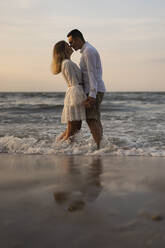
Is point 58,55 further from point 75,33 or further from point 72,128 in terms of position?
point 72,128

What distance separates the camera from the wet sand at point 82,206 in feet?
5.22

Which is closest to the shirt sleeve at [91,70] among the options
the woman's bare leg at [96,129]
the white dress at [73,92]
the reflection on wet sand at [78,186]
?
the white dress at [73,92]

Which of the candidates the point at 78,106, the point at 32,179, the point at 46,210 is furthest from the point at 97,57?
the point at 46,210

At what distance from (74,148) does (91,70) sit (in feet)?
4.23

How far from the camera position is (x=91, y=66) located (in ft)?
13.7

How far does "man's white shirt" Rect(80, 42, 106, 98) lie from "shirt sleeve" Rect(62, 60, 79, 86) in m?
0.19

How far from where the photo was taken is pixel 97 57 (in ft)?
14.1

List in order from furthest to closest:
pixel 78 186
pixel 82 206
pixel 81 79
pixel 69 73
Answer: pixel 81 79, pixel 69 73, pixel 78 186, pixel 82 206

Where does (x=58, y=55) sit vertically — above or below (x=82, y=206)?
above

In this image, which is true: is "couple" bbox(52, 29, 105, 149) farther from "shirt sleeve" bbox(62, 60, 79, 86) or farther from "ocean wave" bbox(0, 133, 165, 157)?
"ocean wave" bbox(0, 133, 165, 157)

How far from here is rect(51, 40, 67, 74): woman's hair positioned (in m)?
4.30

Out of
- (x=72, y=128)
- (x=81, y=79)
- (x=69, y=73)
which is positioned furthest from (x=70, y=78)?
(x=72, y=128)

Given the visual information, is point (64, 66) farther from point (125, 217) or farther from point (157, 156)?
point (125, 217)

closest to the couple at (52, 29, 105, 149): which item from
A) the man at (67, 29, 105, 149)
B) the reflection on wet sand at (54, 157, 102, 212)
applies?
the man at (67, 29, 105, 149)
